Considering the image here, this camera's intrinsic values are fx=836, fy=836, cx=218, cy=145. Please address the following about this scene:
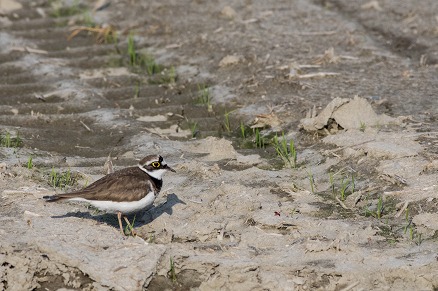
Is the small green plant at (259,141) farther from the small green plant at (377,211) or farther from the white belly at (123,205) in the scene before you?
the white belly at (123,205)

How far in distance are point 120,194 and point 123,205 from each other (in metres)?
0.09

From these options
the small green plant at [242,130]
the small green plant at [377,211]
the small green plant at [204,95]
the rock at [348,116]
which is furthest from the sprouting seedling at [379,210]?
the small green plant at [204,95]

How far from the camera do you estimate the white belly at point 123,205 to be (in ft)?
22.3

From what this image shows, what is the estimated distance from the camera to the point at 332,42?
1175cm

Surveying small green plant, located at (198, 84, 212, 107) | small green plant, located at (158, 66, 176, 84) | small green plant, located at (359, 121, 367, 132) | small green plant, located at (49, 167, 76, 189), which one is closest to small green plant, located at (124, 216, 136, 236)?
small green plant, located at (49, 167, 76, 189)

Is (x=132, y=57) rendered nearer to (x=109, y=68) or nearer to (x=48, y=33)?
(x=109, y=68)

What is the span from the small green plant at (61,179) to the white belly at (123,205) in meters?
0.93


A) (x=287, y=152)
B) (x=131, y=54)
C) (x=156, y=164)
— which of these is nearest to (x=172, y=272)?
(x=156, y=164)

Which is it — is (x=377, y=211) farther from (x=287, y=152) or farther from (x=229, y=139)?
(x=229, y=139)

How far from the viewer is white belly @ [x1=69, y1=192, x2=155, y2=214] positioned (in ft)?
22.3

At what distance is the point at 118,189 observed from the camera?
6.85 m

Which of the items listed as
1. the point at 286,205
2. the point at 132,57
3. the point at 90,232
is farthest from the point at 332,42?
the point at 90,232

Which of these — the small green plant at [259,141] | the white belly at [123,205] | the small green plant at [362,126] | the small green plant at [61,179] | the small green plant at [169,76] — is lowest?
the small green plant at [169,76]

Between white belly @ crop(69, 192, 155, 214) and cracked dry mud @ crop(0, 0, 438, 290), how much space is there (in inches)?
7.0
